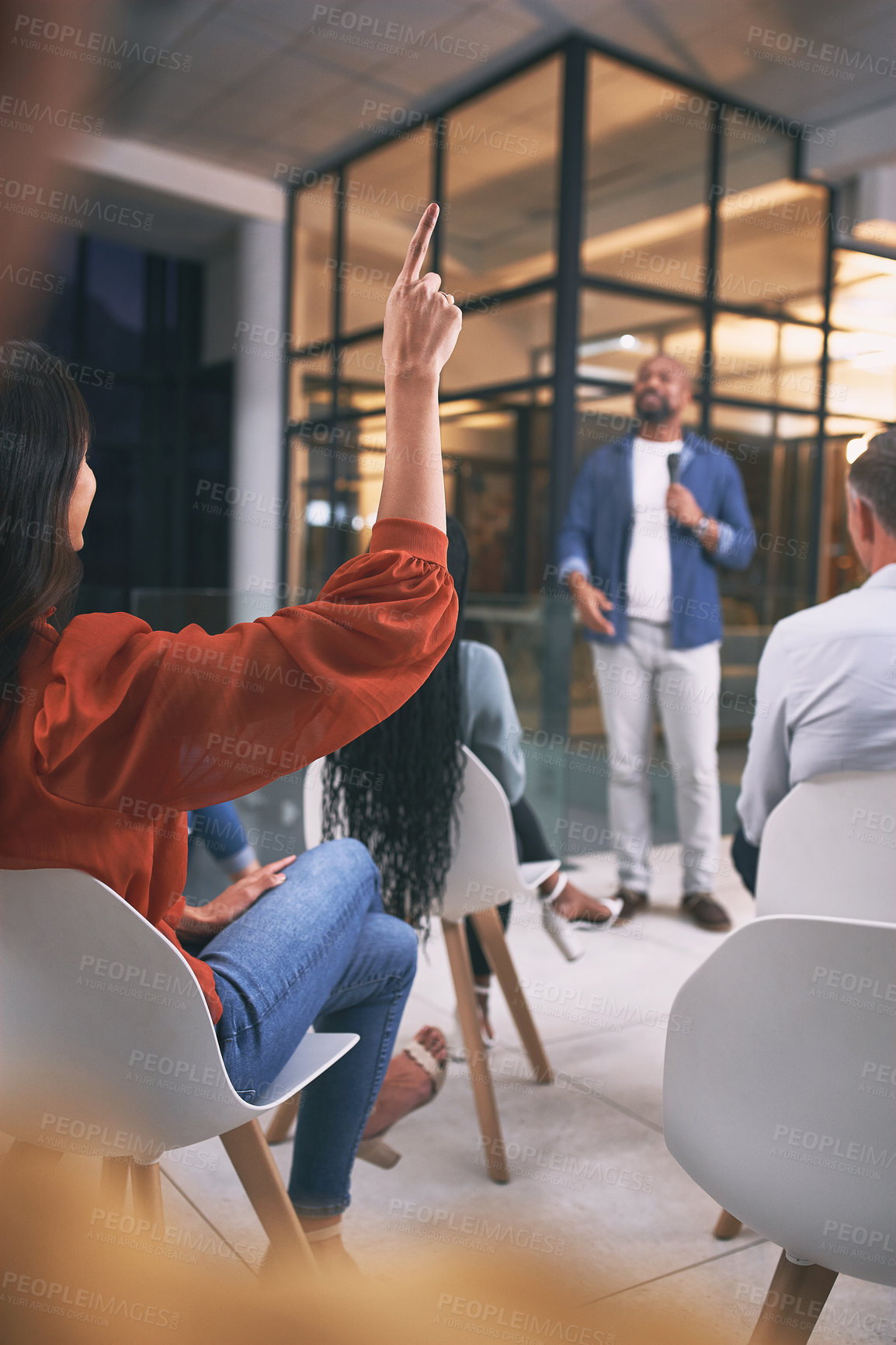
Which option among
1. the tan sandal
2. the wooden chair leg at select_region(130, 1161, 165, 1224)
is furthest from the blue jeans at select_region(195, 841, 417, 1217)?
the tan sandal

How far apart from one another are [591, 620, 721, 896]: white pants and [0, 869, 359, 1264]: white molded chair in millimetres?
2383

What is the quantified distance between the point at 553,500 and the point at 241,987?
4.13 m

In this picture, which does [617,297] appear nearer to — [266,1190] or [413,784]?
[413,784]

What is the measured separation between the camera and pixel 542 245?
5.16 metres

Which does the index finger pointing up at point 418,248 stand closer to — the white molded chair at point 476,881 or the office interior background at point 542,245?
the white molded chair at point 476,881

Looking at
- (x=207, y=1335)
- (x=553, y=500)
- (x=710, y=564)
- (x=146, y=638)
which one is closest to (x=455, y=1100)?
(x=207, y=1335)

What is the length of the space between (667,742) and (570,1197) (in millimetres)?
1825

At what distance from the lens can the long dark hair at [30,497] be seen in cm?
86

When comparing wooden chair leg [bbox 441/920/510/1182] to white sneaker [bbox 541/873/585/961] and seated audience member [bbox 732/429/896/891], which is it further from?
seated audience member [bbox 732/429/896/891]

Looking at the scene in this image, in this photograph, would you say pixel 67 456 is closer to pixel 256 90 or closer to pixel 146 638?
pixel 146 638

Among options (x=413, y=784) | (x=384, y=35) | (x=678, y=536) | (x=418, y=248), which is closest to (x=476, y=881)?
(x=413, y=784)

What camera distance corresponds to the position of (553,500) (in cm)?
496

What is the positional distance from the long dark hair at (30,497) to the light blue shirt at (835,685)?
105 centimetres

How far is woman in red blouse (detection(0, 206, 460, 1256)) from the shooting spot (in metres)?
0.82
